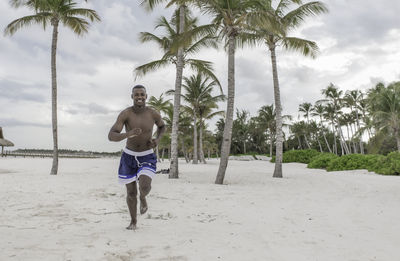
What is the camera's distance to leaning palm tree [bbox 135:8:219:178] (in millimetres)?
9663

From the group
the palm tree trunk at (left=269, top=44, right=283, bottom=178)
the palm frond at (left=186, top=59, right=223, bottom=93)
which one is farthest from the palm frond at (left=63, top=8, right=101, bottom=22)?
the palm tree trunk at (left=269, top=44, right=283, bottom=178)

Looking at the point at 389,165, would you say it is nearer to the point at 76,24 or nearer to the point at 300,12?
the point at 300,12

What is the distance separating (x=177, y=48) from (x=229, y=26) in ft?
6.30

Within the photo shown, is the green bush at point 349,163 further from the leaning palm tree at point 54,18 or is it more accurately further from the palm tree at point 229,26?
the leaning palm tree at point 54,18

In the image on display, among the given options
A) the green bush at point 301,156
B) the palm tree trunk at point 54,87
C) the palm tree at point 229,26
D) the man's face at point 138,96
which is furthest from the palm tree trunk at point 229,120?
the green bush at point 301,156

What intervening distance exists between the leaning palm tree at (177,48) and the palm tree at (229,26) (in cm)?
61

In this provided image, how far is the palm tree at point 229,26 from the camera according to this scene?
8.97 metres

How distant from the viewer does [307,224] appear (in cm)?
406

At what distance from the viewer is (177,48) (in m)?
9.45

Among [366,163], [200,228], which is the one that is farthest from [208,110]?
[200,228]

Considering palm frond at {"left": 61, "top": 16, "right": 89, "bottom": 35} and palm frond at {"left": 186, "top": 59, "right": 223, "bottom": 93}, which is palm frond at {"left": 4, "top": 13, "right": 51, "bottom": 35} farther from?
palm frond at {"left": 186, "top": 59, "right": 223, "bottom": 93}

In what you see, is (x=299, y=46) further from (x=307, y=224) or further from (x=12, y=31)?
(x=12, y=31)

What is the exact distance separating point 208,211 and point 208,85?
2045cm

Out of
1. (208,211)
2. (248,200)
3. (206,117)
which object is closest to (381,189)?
(248,200)
